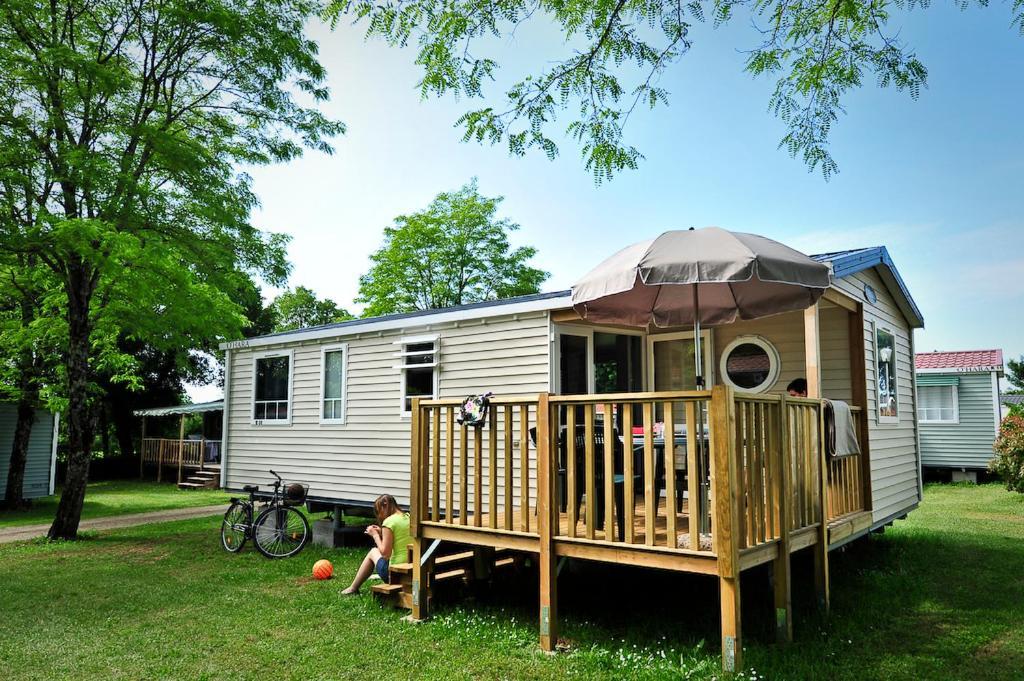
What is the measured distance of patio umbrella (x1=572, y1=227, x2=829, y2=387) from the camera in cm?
453

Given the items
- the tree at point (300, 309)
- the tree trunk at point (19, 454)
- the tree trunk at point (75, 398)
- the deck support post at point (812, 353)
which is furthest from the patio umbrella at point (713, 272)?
the tree at point (300, 309)

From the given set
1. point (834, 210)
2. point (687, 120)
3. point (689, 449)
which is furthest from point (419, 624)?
point (834, 210)

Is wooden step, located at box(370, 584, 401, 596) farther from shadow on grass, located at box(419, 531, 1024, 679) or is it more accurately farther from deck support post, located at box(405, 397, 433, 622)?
shadow on grass, located at box(419, 531, 1024, 679)

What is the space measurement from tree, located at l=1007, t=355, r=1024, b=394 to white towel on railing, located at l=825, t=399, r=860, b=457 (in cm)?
2953

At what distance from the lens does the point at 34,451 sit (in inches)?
654

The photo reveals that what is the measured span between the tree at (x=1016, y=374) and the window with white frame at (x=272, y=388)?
30.9 metres

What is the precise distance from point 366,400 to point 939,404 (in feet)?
48.7

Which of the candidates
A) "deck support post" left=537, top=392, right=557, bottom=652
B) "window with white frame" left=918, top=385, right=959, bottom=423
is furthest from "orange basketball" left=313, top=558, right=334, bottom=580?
"window with white frame" left=918, top=385, right=959, bottom=423

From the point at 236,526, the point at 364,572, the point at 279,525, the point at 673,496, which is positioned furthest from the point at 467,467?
the point at 236,526

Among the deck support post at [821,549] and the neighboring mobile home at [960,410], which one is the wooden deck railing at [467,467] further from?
the neighboring mobile home at [960,410]

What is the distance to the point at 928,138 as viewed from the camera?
1166 centimetres

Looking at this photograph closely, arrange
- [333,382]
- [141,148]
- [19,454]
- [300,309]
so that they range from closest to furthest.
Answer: [333,382], [141,148], [19,454], [300,309]

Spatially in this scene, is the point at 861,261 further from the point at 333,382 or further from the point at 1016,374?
the point at 1016,374

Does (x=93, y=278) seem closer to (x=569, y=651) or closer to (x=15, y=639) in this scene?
(x=15, y=639)
